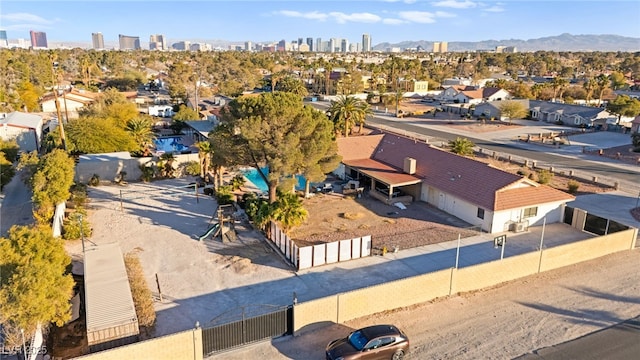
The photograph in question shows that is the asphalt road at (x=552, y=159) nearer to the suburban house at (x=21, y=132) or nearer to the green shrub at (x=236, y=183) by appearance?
the green shrub at (x=236, y=183)

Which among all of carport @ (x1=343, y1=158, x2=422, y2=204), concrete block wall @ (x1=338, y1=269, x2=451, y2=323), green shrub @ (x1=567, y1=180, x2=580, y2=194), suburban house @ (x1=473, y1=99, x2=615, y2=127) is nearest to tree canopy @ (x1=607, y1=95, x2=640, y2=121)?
suburban house @ (x1=473, y1=99, x2=615, y2=127)

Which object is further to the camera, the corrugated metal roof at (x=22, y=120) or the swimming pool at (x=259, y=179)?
the corrugated metal roof at (x=22, y=120)

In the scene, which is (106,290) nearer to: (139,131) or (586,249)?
(586,249)

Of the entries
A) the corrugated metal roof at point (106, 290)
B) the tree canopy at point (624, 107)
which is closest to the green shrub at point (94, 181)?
the corrugated metal roof at point (106, 290)

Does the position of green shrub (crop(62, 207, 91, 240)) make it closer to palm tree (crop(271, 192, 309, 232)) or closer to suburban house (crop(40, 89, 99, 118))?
palm tree (crop(271, 192, 309, 232))

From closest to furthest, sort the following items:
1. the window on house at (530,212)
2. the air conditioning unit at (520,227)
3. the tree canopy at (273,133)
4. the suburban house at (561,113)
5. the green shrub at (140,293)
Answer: the green shrub at (140,293) → the tree canopy at (273,133) → the air conditioning unit at (520,227) → the window on house at (530,212) → the suburban house at (561,113)

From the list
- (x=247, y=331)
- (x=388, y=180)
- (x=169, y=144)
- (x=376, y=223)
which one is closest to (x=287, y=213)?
(x=376, y=223)

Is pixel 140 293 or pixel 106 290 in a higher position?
pixel 106 290
